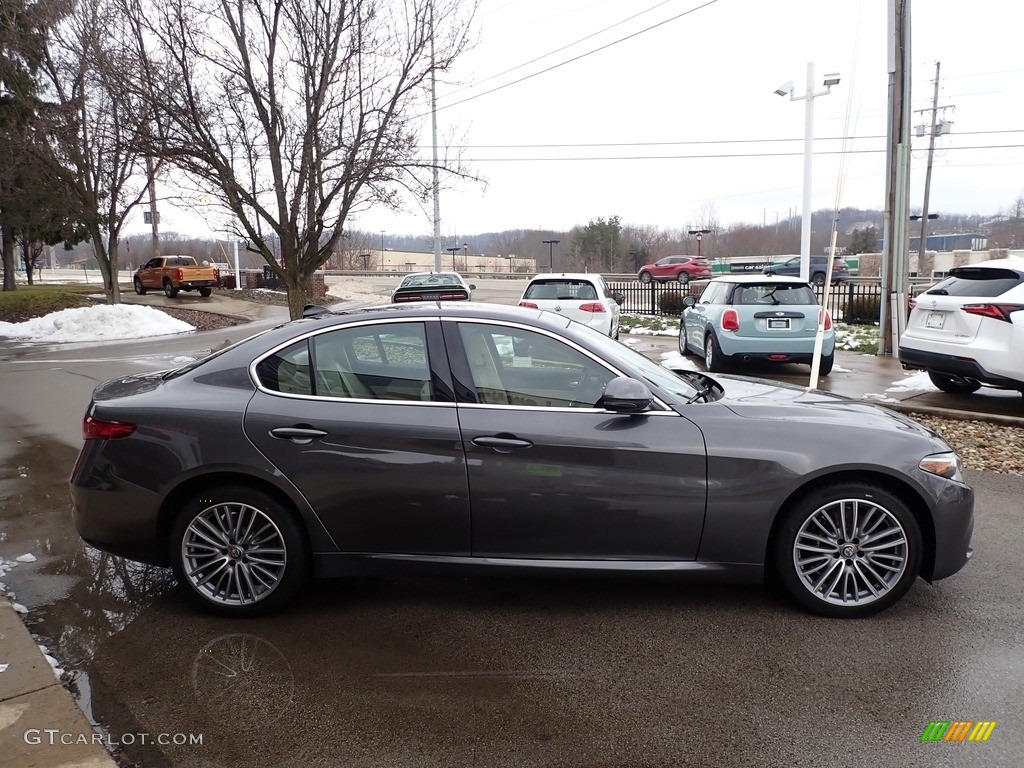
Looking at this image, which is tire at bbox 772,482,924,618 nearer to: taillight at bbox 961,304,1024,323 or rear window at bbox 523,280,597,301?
taillight at bbox 961,304,1024,323

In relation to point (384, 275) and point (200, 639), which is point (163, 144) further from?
point (384, 275)

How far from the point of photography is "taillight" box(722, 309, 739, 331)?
11.9 meters

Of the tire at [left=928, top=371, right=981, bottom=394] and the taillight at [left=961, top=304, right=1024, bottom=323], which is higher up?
the taillight at [left=961, top=304, right=1024, bottom=323]

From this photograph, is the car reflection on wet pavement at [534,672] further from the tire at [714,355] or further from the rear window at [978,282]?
the tire at [714,355]

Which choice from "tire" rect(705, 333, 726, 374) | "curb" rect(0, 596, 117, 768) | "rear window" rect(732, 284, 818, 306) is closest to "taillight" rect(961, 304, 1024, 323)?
"rear window" rect(732, 284, 818, 306)

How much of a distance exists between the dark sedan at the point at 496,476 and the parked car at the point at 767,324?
8.00 m

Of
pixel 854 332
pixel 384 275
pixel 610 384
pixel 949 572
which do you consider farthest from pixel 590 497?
pixel 384 275

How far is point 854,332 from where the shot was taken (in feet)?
59.6

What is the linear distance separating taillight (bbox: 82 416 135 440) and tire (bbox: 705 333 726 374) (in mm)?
9660

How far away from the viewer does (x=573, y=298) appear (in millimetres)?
14055

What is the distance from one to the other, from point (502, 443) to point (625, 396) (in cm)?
65

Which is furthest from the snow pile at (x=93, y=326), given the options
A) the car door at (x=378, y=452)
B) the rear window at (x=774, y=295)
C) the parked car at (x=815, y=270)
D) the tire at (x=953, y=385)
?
the parked car at (x=815, y=270)

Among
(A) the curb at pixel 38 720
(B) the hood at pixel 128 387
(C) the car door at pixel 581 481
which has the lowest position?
(A) the curb at pixel 38 720

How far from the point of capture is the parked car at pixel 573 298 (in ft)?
45.3
